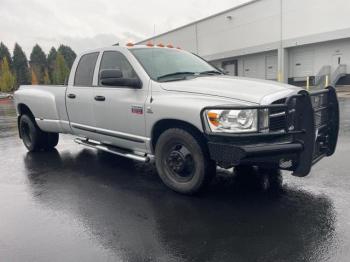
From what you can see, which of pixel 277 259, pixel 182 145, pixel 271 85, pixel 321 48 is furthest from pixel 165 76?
pixel 321 48

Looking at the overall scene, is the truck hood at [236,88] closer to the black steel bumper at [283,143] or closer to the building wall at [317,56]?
the black steel bumper at [283,143]

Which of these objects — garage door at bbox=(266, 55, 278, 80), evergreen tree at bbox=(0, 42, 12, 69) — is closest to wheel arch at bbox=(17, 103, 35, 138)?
garage door at bbox=(266, 55, 278, 80)

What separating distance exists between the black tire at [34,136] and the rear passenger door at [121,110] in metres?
2.23

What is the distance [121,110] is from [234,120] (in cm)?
187

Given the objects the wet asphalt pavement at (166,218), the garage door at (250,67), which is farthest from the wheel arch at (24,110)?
the garage door at (250,67)

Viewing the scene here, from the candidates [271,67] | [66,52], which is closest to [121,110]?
[271,67]

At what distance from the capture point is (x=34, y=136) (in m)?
7.02

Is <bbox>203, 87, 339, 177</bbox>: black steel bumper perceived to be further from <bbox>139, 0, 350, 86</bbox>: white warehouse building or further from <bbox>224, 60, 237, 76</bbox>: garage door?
<bbox>224, 60, 237, 76</bbox>: garage door

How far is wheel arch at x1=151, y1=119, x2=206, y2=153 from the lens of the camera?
13.1 feet

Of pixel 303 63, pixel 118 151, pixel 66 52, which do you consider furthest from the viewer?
pixel 66 52

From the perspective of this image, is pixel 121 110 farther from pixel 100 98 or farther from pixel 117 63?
pixel 117 63

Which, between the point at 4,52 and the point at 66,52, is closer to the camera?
the point at 4,52

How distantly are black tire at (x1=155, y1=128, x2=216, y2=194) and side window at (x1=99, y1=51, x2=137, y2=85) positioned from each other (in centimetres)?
114

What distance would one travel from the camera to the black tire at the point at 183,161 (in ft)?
12.9
